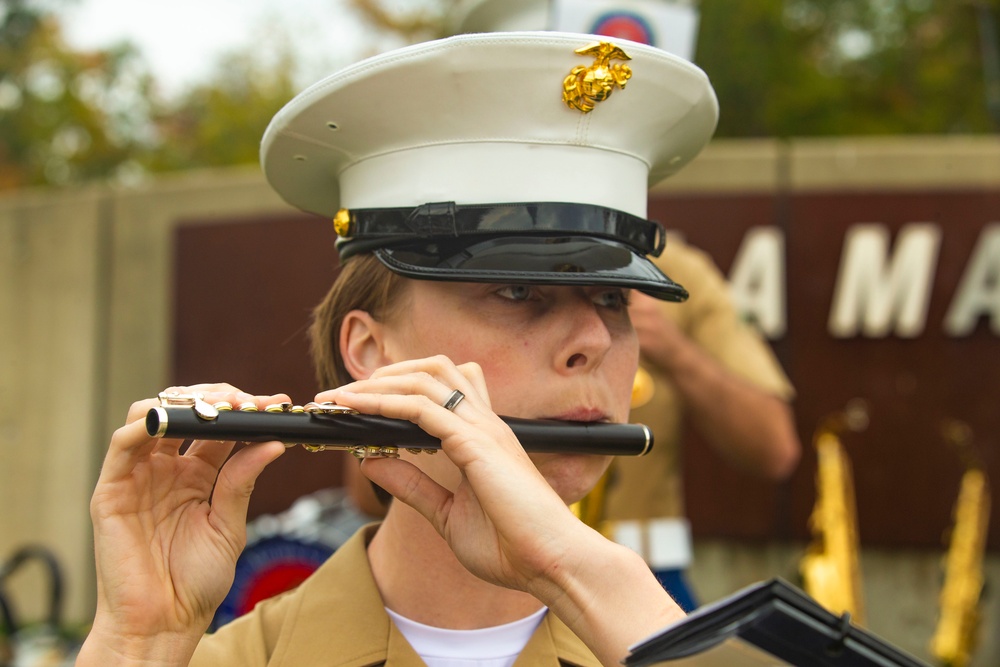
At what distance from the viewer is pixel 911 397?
6.26m

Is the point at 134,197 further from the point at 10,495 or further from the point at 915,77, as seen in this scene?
the point at 915,77

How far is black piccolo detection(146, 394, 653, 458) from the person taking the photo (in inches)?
62.1

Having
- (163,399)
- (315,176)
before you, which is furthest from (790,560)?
(163,399)

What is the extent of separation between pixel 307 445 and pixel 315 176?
73 centimetres

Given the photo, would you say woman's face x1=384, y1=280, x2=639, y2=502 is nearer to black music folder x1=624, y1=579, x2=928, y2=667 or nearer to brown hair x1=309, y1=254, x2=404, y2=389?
brown hair x1=309, y1=254, x2=404, y2=389

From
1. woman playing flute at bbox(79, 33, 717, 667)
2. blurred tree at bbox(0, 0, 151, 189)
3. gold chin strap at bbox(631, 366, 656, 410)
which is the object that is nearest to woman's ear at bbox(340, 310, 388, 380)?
woman playing flute at bbox(79, 33, 717, 667)

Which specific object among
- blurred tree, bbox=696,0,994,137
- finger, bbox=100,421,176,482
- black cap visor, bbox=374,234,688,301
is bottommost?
finger, bbox=100,421,176,482

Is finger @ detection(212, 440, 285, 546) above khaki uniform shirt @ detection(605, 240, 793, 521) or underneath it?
above

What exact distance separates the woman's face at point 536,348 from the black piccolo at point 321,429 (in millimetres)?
49

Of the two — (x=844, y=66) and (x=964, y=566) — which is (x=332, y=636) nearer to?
(x=964, y=566)

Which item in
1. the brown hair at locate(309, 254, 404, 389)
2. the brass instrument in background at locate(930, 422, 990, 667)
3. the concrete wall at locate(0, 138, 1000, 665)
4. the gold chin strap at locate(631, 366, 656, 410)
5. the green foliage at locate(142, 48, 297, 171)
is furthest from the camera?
the green foliage at locate(142, 48, 297, 171)

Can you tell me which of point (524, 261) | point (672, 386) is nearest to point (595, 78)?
point (524, 261)

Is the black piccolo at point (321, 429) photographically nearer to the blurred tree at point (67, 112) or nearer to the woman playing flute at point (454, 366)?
the woman playing flute at point (454, 366)

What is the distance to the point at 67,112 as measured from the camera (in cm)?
1403
